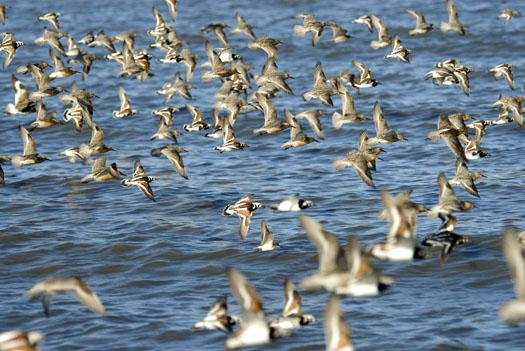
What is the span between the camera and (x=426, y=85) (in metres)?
30.3

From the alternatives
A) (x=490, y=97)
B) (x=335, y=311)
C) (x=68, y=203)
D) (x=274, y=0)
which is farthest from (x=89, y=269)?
(x=274, y=0)

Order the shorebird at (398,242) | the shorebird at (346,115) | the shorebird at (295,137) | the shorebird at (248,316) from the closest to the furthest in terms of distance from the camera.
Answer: the shorebird at (248,316), the shorebird at (398,242), the shorebird at (295,137), the shorebird at (346,115)

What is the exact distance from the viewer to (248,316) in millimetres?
12219

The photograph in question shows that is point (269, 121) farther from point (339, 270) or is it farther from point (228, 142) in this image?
point (339, 270)

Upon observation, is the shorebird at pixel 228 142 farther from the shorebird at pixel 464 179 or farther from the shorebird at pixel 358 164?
the shorebird at pixel 464 179

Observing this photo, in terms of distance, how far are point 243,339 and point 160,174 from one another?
11.1 metres

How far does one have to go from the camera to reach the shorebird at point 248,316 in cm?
1173

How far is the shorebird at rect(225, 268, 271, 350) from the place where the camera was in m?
11.7

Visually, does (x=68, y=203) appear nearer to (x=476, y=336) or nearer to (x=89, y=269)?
(x=89, y=269)

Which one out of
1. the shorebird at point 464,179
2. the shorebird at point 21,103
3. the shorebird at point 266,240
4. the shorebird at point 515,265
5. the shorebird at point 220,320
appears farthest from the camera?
the shorebird at point 21,103

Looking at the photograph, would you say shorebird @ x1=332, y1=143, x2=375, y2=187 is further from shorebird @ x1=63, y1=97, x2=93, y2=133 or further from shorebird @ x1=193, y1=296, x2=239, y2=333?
shorebird @ x1=193, y1=296, x2=239, y2=333

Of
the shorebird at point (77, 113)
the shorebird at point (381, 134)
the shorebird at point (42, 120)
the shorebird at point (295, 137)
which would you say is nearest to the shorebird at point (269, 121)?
the shorebird at point (295, 137)

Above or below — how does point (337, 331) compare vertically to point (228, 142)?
above

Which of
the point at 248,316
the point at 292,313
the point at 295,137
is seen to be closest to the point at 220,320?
the point at 292,313
